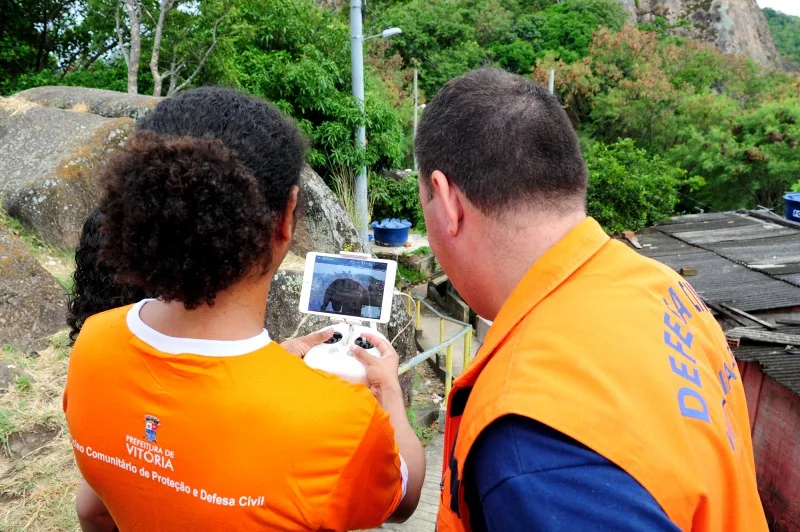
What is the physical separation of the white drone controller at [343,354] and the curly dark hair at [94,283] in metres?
0.82

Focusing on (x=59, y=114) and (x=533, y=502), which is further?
(x=59, y=114)

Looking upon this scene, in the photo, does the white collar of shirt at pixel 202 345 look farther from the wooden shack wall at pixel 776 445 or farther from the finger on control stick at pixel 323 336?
the wooden shack wall at pixel 776 445

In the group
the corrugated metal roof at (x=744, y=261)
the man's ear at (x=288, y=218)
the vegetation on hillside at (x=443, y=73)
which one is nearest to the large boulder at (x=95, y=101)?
the vegetation on hillside at (x=443, y=73)

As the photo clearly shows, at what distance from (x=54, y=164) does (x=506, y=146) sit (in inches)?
245

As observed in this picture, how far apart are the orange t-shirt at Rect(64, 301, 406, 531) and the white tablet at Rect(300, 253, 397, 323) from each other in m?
0.64

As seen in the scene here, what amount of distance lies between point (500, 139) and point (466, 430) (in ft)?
2.05

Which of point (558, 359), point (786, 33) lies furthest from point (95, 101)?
point (786, 33)

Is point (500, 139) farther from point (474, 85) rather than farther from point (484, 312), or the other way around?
point (484, 312)

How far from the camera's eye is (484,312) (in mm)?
1430

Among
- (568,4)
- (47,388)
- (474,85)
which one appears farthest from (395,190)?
(568,4)

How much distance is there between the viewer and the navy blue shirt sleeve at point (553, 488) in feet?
2.78

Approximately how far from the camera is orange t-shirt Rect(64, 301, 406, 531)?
1.21 m

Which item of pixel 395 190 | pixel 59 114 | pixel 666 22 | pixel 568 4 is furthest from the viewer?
pixel 666 22

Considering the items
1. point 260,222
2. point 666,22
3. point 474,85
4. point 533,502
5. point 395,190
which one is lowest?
point 395,190
